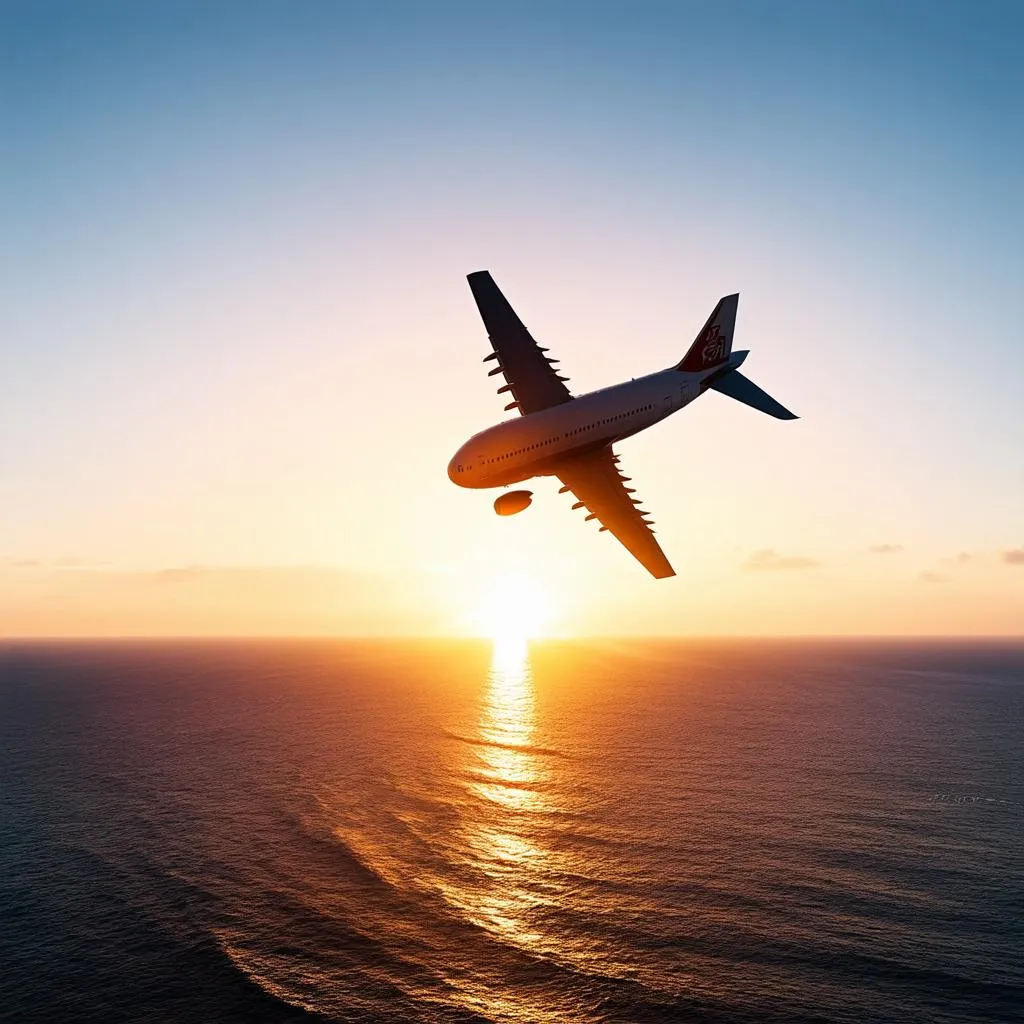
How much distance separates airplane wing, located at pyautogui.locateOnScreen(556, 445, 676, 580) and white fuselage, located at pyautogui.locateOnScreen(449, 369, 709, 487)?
6.29ft

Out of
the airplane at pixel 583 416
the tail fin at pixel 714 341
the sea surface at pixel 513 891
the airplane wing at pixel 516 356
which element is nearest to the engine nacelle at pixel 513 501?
the airplane at pixel 583 416

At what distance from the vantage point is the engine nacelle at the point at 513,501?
40.8 m

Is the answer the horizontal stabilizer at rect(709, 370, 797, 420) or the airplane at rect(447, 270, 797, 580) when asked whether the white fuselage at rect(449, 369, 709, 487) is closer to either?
the airplane at rect(447, 270, 797, 580)

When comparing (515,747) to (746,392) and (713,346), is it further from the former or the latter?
(713,346)

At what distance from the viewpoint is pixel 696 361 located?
44344mm

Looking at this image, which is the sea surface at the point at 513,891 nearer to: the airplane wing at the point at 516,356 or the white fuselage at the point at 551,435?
the white fuselage at the point at 551,435

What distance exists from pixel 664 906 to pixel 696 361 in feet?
271

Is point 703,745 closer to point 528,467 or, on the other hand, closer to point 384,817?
point 384,817

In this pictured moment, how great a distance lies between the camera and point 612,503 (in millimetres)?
46375

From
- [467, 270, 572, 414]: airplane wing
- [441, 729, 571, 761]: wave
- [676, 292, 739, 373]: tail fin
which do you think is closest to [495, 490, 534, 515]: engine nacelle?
[467, 270, 572, 414]: airplane wing

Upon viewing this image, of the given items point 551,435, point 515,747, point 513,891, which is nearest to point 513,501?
point 551,435

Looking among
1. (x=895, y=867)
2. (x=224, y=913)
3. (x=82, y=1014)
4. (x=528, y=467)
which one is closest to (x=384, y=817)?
(x=224, y=913)

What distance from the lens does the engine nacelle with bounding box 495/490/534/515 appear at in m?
40.8

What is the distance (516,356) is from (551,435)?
7.77 m
